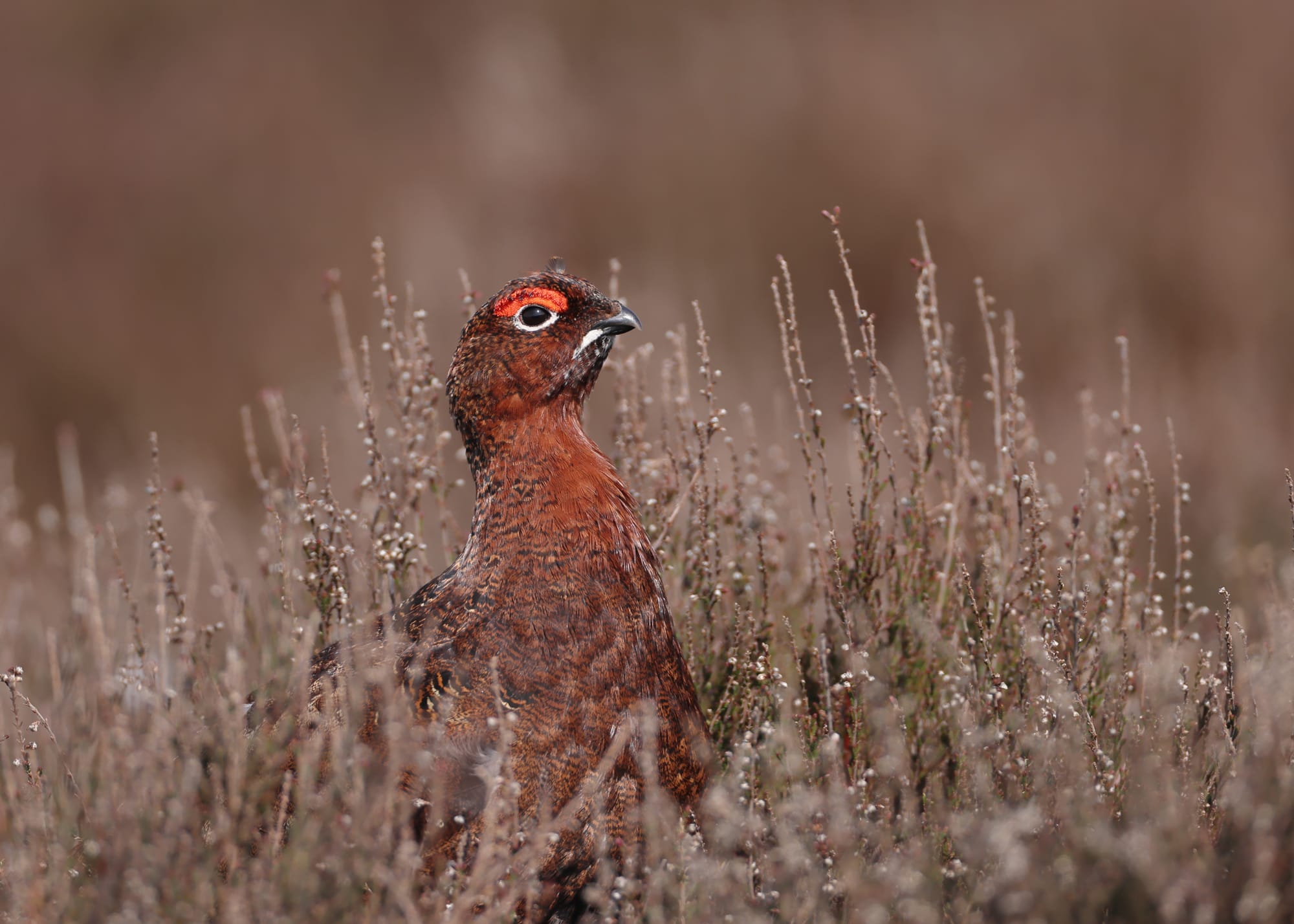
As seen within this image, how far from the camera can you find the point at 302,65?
12172mm

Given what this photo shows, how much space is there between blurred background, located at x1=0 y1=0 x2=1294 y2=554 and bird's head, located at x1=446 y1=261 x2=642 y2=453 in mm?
4167

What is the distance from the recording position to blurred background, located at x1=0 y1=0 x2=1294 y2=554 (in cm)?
812

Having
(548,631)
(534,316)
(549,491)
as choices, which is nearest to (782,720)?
(548,631)

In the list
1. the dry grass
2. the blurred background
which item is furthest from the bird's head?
the blurred background

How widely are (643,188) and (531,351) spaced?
23.2ft

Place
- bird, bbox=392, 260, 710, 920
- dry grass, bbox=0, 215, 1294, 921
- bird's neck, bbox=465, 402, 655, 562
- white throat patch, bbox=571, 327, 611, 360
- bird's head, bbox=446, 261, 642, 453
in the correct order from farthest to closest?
white throat patch, bbox=571, 327, 611, 360 → bird's head, bbox=446, 261, 642, 453 → bird's neck, bbox=465, 402, 655, 562 → bird, bbox=392, 260, 710, 920 → dry grass, bbox=0, 215, 1294, 921

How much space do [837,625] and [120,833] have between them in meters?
2.33

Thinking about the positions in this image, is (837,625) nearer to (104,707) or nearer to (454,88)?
(104,707)

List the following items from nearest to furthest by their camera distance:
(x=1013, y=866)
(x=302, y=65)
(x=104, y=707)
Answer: (x=1013, y=866) → (x=104, y=707) → (x=302, y=65)

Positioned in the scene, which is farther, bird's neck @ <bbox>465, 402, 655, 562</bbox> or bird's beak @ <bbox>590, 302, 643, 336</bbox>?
bird's beak @ <bbox>590, 302, 643, 336</bbox>

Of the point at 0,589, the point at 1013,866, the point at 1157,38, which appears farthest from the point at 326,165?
the point at 1013,866

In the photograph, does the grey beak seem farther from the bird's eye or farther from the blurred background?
the blurred background

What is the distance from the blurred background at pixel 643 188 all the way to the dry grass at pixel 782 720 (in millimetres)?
3175

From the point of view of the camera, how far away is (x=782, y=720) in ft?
9.41
